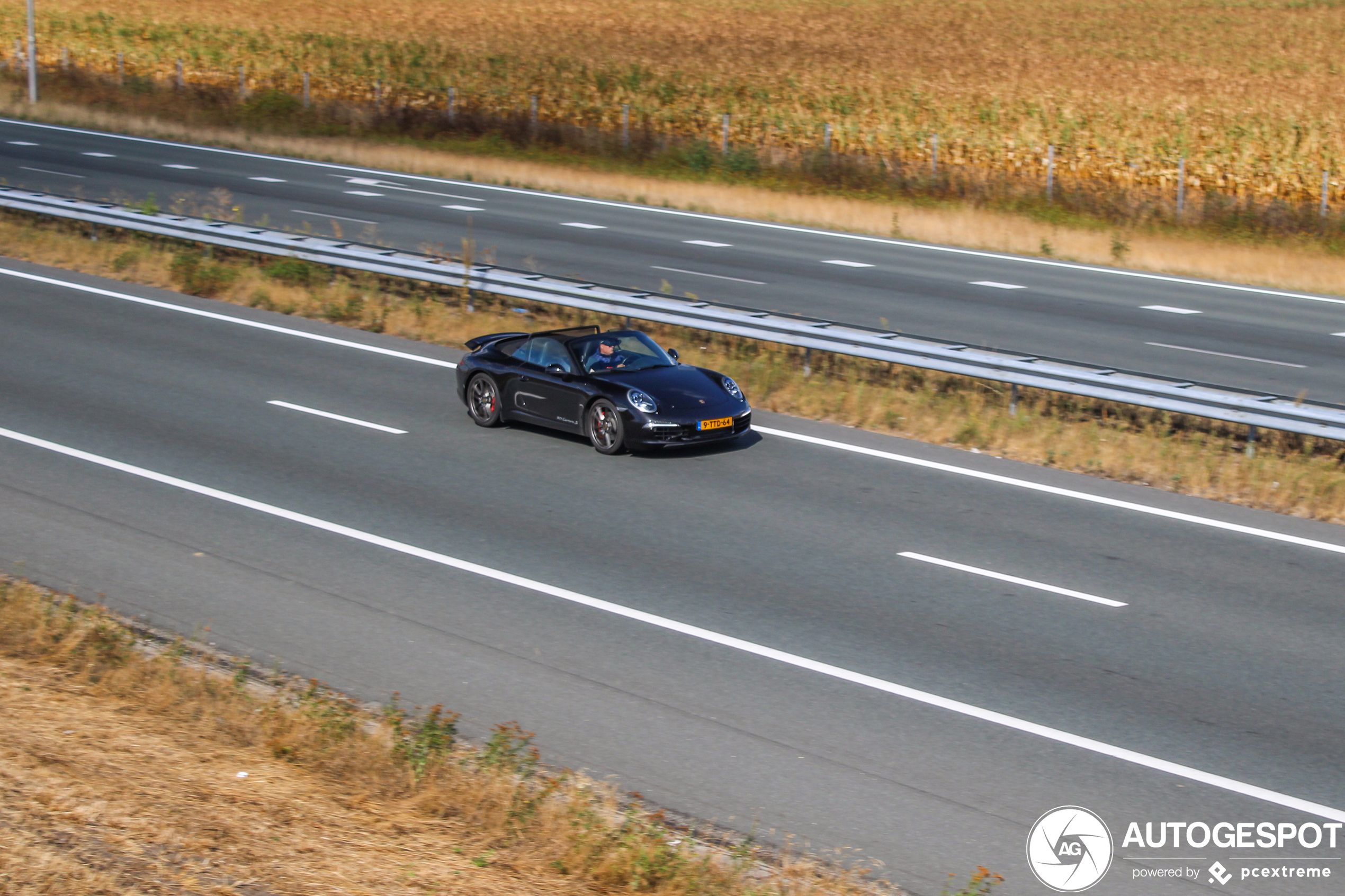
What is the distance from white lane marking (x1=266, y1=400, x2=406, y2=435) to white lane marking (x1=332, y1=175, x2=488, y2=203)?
1769 cm

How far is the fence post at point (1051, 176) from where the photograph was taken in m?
32.9

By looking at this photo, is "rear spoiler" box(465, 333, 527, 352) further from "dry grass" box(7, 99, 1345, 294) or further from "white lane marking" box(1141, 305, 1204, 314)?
"dry grass" box(7, 99, 1345, 294)

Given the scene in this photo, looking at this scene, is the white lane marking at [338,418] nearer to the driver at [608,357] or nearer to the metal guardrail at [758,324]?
the driver at [608,357]

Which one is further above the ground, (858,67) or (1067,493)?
(858,67)

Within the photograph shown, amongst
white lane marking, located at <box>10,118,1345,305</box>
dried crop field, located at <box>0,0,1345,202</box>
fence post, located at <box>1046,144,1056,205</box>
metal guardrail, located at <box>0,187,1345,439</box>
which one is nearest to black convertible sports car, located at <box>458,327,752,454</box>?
metal guardrail, located at <box>0,187,1345,439</box>

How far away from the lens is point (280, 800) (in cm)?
671

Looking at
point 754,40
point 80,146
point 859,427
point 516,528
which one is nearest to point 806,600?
point 516,528

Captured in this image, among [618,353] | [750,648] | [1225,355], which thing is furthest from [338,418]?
[1225,355]

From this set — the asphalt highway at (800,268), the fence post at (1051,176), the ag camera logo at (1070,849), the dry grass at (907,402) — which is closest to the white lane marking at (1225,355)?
the asphalt highway at (800,268)

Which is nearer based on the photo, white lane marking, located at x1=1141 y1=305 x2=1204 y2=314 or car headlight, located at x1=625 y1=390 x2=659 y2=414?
car headlight, located at x1=625 y1=390 x2=659 y2=414

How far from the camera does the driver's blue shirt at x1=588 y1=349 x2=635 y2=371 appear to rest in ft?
47.6

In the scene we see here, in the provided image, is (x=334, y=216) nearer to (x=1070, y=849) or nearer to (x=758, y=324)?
(x=758, y=324)

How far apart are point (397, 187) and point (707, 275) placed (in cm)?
1287

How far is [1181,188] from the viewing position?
104ft
